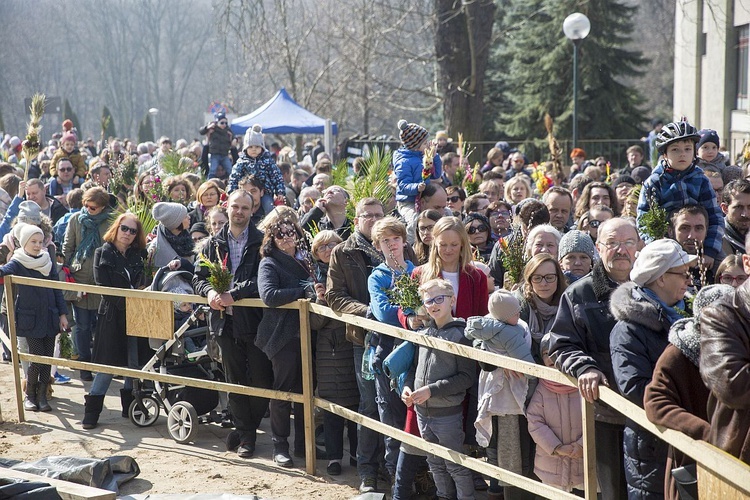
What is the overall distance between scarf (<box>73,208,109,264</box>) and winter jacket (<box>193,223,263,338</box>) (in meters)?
2.54

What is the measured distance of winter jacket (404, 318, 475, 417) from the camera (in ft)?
19.4

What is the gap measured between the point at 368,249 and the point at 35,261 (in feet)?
12.7

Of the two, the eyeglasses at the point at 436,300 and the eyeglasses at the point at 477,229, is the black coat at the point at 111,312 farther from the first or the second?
the eyeglasses at the point at 436,300

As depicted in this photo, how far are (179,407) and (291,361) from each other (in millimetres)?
1335

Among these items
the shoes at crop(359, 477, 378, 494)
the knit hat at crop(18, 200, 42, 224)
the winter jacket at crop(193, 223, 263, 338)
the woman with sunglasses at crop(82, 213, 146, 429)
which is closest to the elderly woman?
the shoes at crop(359, 477, 378, 494)

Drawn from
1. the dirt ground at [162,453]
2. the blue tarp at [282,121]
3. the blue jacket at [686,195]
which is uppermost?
the blue tarp at [282,121]

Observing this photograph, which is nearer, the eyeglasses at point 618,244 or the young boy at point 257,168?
the eyeglasses at point 618,244

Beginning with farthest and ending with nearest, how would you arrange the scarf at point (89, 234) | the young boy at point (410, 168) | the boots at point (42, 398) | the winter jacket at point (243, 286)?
1. the scarf at point (89, 234)
2. the boots at point (42, 398)
3. the young boy at point (410, 168)
4. the winter jacket at point (243, 286)

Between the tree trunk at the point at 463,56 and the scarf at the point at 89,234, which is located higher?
the tree trunk at the point at 463,56

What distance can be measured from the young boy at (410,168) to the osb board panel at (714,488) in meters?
5.18

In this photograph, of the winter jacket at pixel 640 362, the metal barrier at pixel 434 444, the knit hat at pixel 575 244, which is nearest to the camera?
the metal barrier at pixel 434 444

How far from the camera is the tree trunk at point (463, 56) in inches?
699

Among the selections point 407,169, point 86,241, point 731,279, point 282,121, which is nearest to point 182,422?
point 86,241

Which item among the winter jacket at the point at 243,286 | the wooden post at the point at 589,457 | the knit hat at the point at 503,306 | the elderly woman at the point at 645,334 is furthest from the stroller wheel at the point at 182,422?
the elderly woman at the point at 645,334
